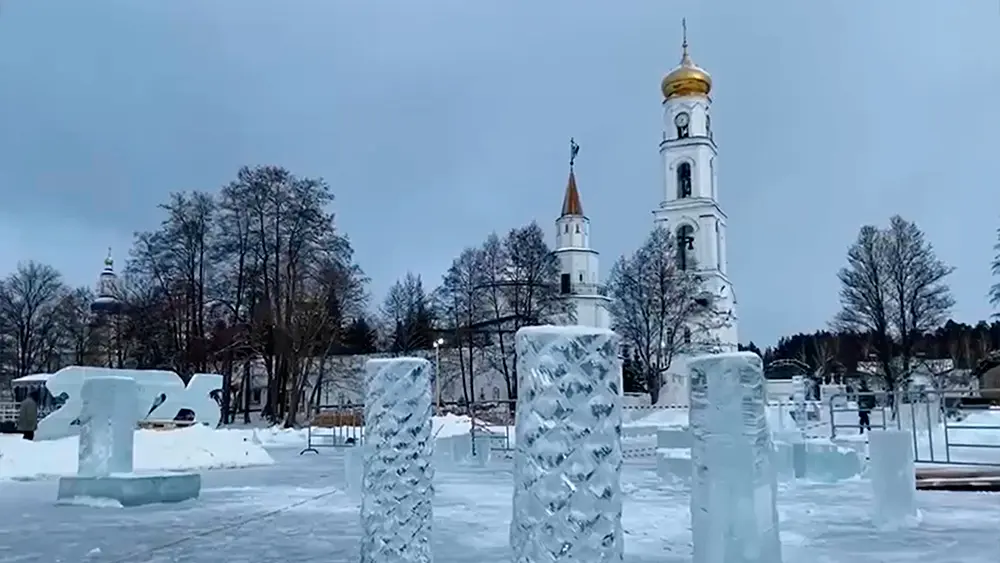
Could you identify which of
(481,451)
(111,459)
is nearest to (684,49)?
(481,451)

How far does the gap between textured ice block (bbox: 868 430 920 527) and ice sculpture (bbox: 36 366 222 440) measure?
13229mm

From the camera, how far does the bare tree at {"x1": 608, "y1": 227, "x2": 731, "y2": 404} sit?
1790 inches

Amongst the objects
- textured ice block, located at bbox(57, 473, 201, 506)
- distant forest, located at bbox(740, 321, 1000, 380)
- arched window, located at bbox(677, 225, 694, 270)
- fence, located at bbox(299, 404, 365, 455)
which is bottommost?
fence, located at bbox(299, 404, 365, 455)

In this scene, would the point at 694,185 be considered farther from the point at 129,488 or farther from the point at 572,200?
the point at 129,488

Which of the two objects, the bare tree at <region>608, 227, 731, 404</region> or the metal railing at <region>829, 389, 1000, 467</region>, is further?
the bare tree at <region>608, 227, 731, 404</region>

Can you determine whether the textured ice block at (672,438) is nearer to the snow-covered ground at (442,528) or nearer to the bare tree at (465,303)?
the snow-covered ground at (442,528)

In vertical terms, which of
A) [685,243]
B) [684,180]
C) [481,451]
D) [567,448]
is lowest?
[481,451]

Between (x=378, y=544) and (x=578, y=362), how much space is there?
2469mm

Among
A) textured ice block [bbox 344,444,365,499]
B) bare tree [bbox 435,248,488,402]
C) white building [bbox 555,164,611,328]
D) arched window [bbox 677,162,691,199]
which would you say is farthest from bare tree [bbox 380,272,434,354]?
textured ice block [bbox 344,444,365,499]

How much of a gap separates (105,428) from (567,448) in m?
8.76

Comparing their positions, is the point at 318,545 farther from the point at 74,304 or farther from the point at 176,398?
the point at 74,304

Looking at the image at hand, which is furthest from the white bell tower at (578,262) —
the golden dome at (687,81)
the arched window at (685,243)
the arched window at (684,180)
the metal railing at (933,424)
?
the metal railing at (933,424)

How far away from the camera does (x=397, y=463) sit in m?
4.98

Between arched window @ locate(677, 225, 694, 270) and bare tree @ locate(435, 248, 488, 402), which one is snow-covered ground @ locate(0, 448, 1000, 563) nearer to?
bare tree @ locate(435, 248, 488, 402)
